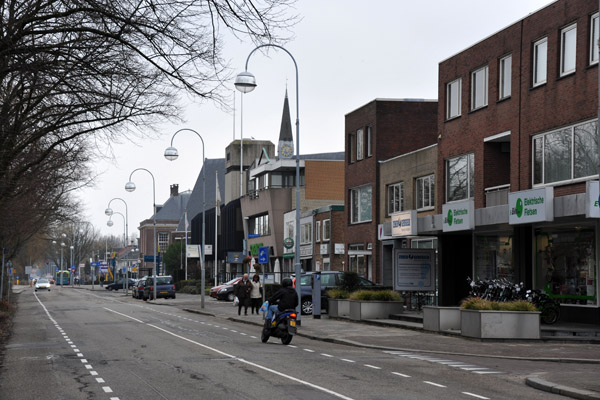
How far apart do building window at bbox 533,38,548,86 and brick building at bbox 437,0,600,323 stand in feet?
0.10

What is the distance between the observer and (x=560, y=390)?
1288 centimetres

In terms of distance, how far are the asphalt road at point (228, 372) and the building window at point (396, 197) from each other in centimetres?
1815

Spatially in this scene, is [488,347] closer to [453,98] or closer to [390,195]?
[453,98]

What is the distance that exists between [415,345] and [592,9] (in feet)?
35.2

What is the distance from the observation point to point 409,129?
1768 inches

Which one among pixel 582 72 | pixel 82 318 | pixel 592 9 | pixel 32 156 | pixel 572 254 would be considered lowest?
pixel 82 318

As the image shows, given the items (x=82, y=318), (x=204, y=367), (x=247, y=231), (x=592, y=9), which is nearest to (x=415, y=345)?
(x=204, y=367)

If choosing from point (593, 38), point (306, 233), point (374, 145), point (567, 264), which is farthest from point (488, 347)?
point (306, 233)

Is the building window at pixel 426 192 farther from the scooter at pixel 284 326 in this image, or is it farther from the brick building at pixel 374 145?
the scooter at pixel 284 326

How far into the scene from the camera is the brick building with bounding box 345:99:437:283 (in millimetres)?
44406

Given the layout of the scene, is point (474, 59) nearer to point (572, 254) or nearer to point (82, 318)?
point (572, 254)

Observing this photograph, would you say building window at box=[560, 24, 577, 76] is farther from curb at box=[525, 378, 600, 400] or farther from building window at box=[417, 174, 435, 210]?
curb at box=[525, 378, 600, 400]

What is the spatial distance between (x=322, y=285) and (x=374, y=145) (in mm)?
10361

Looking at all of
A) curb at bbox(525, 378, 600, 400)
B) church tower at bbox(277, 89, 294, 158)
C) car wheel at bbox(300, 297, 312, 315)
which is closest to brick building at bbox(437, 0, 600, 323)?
car wheel at bbox(300, 297, 312, 315)
